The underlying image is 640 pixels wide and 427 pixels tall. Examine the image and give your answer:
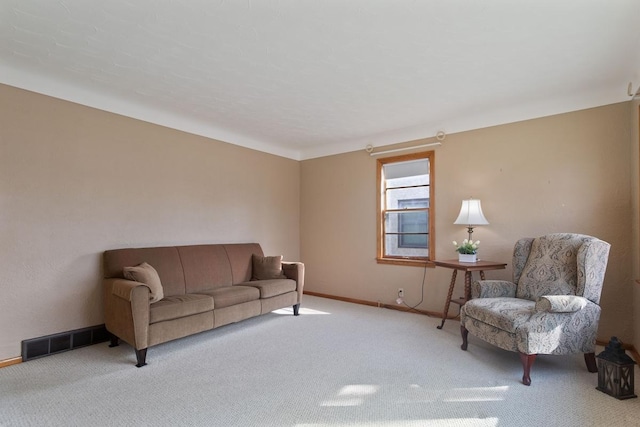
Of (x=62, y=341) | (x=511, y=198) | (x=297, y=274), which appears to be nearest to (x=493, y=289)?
(x=511, y=198)

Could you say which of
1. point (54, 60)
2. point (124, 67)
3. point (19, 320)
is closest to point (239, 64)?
point (124, 67)

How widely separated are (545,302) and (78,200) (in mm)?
4088

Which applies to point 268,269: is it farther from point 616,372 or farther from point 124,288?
point 616,372

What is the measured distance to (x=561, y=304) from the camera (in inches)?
90.1

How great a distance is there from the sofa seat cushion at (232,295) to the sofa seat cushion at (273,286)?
0.27 feet

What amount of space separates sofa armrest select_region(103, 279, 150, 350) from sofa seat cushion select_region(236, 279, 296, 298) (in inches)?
52.2

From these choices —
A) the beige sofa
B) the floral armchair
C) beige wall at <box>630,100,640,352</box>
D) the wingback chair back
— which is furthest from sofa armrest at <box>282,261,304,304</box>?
beige wall at <box>630,100,640,352</box>

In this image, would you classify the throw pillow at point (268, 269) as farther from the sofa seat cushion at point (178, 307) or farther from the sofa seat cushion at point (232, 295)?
the sofa seat cushion at point (178, 307)

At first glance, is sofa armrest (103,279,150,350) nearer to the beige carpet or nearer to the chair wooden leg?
the beige carpet

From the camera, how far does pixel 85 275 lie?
313cm

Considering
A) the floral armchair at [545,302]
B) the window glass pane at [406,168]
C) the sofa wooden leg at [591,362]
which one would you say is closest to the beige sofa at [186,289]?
the window glass pane at [406,168]

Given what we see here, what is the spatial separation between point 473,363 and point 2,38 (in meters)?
4.38

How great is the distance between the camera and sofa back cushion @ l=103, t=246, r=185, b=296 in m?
3.15

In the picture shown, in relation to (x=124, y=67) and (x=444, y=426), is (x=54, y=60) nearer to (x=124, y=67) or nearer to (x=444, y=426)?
(x=124, y=67)
